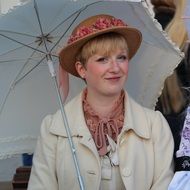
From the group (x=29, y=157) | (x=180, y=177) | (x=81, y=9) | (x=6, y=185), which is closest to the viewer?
(x=180, y=177)

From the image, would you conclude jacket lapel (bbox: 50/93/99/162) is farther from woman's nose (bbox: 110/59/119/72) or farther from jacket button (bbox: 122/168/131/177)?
woman's nose (bbox: 110/59/119/72)

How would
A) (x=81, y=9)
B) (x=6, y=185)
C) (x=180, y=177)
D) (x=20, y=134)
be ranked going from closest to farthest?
1. (x=180, y=177)
2. (x=81, y=9)
3. (x=20, y=134)
4. (x=6, y=185)

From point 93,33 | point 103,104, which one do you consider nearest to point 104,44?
point 93,33

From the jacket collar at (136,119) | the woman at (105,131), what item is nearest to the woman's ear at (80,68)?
the woman at (105,131)

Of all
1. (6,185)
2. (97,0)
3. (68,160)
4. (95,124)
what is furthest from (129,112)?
(6,185)

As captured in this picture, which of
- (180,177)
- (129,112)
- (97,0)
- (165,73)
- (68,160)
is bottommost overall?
(180,177)

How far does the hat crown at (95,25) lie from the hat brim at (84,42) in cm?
2

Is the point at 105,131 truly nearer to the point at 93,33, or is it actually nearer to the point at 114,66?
the point at 114,66

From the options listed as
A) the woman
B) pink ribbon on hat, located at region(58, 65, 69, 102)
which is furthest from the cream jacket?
pink ribbon on hat, located at region(58, 65, 69, 102)

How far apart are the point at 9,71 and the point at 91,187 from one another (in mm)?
795

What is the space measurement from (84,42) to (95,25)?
100 mm

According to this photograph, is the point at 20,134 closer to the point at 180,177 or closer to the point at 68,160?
the point at 68,160

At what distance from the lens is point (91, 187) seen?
2857 millimetres

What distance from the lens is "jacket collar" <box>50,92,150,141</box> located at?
9.41 feet
